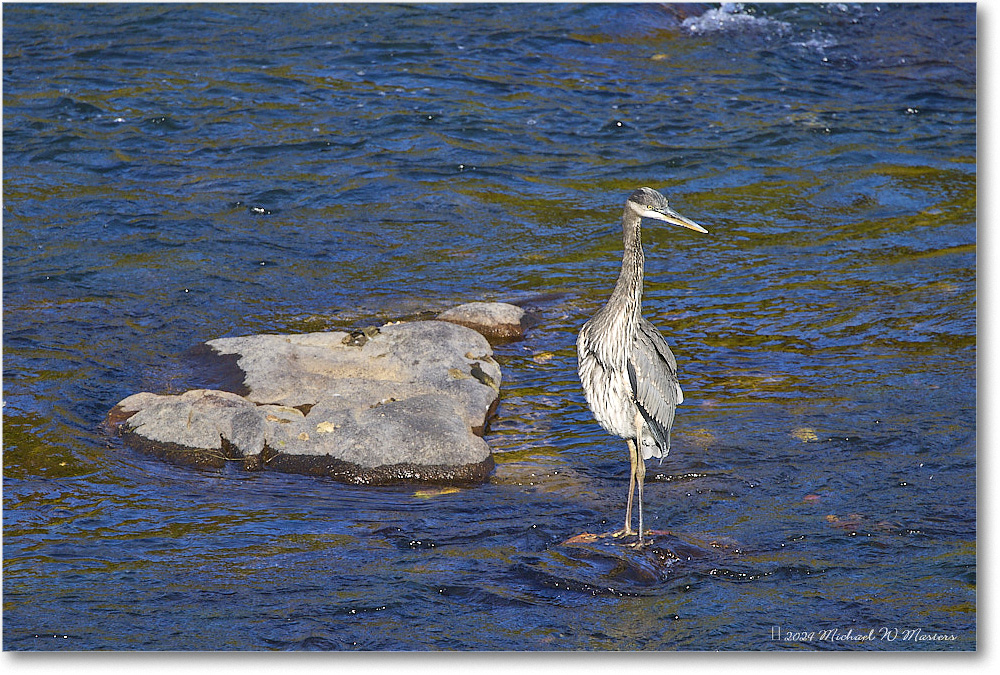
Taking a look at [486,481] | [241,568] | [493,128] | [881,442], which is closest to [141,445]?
[241,568]

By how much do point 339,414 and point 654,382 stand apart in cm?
165

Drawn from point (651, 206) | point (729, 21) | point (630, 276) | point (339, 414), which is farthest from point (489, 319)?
point (729, 21)

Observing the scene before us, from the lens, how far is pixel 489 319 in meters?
7.27

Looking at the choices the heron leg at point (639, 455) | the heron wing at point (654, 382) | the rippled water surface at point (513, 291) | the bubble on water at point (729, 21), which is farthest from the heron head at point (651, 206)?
the bubble on water at point (729, 21)

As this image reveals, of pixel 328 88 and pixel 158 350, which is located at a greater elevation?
pixel 328 88

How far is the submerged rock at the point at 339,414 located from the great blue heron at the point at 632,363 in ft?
2.71

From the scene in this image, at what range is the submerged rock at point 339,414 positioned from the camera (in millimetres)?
5383

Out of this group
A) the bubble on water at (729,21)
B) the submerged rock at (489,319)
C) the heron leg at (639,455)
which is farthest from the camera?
the bubble on water at (729,21)

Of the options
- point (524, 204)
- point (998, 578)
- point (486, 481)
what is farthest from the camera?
point (524, 204)

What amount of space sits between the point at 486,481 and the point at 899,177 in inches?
238

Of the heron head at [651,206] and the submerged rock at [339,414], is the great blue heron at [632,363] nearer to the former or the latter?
the heron head at [651,206]

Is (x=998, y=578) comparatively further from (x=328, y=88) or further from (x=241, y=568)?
(x=328, y=88)

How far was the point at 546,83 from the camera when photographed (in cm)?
1109

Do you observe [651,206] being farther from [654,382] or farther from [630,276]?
[654,382]
